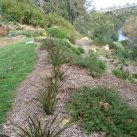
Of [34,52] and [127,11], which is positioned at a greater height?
[34,52]

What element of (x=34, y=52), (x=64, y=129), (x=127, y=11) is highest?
(x=64, y=129)

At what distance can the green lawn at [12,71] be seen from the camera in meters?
6.75

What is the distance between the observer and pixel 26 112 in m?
5.91

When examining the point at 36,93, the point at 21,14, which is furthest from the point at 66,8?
Answer: the point at 36,93

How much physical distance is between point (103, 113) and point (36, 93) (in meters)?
1.45

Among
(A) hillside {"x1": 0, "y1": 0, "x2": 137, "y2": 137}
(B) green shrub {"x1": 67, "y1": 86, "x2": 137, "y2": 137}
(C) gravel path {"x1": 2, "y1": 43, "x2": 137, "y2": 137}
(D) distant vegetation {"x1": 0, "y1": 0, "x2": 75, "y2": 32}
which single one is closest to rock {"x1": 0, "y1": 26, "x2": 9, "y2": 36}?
(D) distant vegetation {"x1": 0, "y1": 0, "x2": 75, "y2": 32}

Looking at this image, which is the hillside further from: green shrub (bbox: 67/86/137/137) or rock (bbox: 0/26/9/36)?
rock (bbox: 0/26/9/36)

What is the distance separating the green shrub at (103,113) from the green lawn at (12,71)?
111cm

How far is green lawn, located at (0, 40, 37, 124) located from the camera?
675 centimetres

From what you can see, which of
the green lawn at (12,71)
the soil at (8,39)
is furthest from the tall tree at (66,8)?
the green lawn at (12,71)

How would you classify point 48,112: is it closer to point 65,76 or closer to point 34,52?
point 65,76

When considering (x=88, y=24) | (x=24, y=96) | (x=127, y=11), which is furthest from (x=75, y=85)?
(x=127, y=11)

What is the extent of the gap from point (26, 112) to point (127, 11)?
61.1m

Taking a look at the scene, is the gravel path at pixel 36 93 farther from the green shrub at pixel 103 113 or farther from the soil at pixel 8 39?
the soil at pixel 8 39
